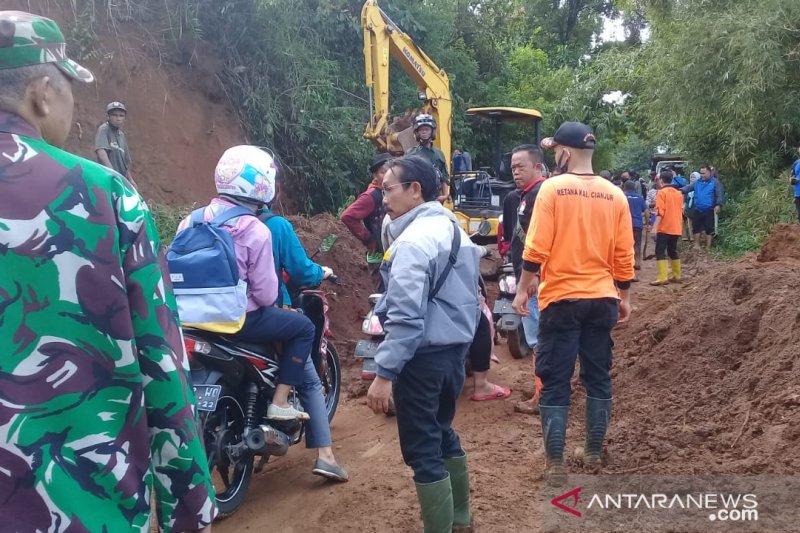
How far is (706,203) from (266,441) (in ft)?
50.1

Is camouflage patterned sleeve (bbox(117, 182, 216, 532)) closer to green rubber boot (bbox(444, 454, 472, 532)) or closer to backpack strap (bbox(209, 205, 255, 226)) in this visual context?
green rubber boot (bbox(444, 454, 472, 532))

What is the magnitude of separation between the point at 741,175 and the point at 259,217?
1738cm

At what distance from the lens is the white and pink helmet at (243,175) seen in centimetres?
418

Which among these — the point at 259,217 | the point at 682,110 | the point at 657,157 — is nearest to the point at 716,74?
the point at 682,110

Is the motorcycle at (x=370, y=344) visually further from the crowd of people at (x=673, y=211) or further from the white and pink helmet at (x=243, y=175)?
the crowd of people at (x=673, y=211)

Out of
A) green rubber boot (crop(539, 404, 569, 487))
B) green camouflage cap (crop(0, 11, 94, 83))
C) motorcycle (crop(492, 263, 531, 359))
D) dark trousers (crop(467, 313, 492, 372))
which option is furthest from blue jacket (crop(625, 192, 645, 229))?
green camouflage cap (crop(0, 11, 94, 83))

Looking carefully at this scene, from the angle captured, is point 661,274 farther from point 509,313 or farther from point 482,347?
point 482,347

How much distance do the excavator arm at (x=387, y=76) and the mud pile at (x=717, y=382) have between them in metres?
5.05

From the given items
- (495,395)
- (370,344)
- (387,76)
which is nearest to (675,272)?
(387,76)

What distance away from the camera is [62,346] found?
1.71m

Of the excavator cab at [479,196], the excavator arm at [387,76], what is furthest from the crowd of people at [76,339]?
the excavator cab at [479,196]

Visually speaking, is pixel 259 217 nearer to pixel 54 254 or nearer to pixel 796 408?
pixel 54 254

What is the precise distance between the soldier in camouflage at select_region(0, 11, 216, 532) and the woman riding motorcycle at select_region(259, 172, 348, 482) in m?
2.71

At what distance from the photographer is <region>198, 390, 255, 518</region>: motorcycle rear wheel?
4101mm
